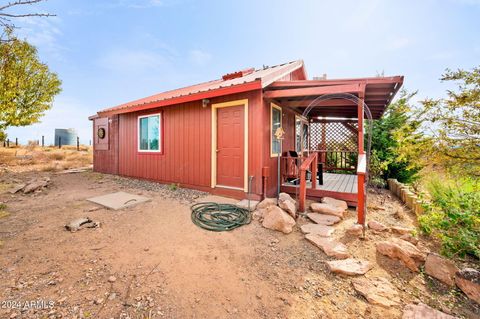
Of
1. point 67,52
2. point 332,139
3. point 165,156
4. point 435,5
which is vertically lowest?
point 165,156

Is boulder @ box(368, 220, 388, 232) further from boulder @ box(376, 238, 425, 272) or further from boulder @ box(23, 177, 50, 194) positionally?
boulder @ box(23, 177, 50, 194)

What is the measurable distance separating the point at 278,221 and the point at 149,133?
5.34 metres

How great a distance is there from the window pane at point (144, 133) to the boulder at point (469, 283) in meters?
7.29

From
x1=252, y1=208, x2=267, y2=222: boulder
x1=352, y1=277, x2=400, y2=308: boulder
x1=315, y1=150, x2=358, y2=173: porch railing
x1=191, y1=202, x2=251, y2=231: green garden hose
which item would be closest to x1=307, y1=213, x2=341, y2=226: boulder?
x1=252, y1=208, x2=267, y2=222: boulder

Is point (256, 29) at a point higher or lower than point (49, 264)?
higher

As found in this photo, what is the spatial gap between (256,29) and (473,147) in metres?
8.05

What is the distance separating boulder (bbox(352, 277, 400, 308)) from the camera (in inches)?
71.9

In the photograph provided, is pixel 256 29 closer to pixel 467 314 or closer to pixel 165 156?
pixel 165 156

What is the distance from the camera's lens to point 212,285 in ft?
6.42

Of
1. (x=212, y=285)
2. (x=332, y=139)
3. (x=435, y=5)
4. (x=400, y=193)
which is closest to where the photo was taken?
(x=212, y=285)

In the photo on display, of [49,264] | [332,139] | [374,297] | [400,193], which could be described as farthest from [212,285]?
[332,139]

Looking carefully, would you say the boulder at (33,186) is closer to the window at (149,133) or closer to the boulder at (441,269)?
the window at (149,133)

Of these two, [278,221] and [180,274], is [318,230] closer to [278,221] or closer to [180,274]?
[278,221]

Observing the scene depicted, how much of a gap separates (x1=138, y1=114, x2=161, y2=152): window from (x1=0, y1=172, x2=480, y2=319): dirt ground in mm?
3386
